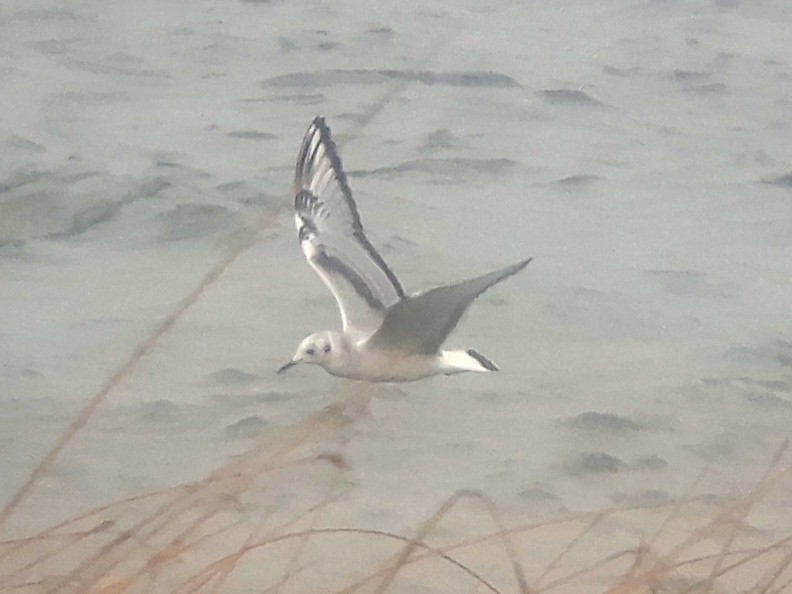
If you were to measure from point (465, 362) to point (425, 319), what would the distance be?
2.9 inches

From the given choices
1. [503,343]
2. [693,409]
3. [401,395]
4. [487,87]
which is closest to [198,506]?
[401,395]

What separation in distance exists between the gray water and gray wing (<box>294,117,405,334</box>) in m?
0.02

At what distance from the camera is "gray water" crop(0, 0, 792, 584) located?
951 mm

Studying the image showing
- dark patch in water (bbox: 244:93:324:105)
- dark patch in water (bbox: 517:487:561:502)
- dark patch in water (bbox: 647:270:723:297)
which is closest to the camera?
dark patch in water (bbox: 517:487:561:502)

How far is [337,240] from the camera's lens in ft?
3.42

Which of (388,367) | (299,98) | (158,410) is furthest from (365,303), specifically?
(299,98)

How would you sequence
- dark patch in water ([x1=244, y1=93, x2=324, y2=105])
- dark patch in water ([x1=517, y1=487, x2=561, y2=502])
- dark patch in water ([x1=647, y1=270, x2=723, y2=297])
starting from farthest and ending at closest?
dark patch in water ([x1=244, y1=93, x2=324, y2=105])
dark patch in water ([x1=647, y1=270, x2=723, y2=297])
dark patch in water ([x1=517, y1=487, x2=561, y2=502])

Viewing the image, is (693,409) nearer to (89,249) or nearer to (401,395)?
(401,395)

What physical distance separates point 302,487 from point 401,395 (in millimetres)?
119

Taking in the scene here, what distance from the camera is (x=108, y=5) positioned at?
126cm

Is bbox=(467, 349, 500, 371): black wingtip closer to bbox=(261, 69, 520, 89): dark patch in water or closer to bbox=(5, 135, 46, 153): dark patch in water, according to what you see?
bbox=(261, 69, 520, 89): dark patch in water

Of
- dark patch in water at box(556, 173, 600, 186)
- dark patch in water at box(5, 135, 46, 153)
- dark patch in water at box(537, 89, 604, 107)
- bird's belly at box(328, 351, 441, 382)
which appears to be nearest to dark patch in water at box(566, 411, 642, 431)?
bird's belly at box(328, 351, 441, 382)

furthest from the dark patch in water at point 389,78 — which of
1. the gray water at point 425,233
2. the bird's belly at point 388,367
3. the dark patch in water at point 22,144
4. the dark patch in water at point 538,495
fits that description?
the dark patch in water at point 538,495

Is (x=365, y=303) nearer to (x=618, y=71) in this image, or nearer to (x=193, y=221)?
(x=193, y=221)
